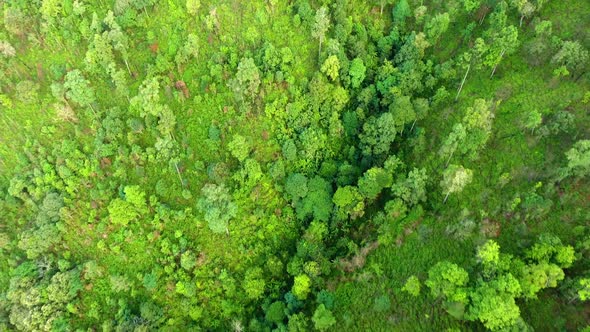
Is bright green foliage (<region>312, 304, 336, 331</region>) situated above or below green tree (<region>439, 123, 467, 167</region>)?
below

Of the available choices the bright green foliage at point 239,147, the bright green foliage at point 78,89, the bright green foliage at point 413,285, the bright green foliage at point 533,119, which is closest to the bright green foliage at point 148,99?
the bright green foliage at point 78,89

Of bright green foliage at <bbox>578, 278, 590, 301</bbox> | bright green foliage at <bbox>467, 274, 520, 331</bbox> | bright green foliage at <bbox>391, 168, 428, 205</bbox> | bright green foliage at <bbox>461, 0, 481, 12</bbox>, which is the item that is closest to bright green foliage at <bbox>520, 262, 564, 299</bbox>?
bright green foliage at <bbox>467, 274, 520, 331</bbox>

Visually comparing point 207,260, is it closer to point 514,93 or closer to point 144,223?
point 144,223

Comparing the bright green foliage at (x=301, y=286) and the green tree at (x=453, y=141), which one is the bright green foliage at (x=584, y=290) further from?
the bright green foliage at (x=301, y=286)

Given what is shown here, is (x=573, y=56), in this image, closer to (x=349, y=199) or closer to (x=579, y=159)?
(x=579, y=159)

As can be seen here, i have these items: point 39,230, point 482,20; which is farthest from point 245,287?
point 482,20

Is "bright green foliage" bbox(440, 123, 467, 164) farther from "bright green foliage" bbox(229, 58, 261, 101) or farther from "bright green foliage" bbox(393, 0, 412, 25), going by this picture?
"bright green foliage" bbox(229, 58, 261, 101)
